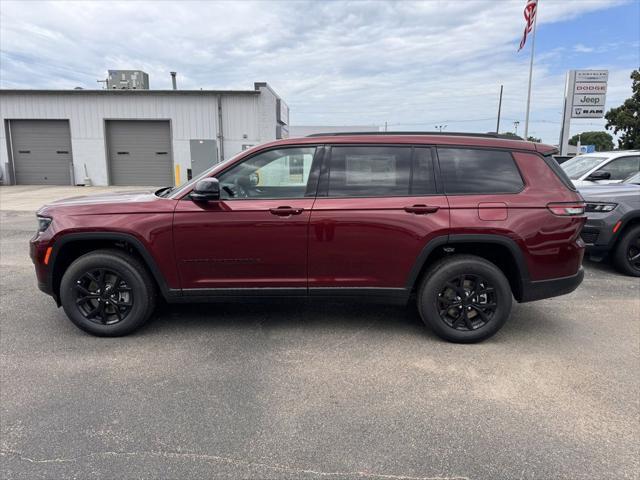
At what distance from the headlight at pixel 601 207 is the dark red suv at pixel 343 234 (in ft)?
9.46

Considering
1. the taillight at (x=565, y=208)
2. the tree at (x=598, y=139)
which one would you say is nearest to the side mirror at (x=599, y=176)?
the taillight at (x=565, y=208)

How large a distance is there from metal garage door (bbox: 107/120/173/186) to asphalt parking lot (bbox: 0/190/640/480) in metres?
17.9

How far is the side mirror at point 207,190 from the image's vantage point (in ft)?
11.6

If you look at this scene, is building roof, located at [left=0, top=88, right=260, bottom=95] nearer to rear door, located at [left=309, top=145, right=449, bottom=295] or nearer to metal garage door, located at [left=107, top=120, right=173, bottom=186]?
metal garage door, located at [left=107, top=120, right=173, bottom=186]

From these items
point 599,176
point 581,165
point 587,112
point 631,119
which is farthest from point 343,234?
point 631,119

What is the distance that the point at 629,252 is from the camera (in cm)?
628

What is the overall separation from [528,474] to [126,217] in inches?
132

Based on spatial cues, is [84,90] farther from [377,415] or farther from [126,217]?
[377,415]

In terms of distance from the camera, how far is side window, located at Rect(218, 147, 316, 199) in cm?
382

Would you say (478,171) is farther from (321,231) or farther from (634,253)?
(634,253)

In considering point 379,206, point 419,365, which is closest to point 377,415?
point 419,365

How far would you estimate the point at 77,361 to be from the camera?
3506mm

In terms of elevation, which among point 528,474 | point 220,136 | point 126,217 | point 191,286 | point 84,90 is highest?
point 84,90

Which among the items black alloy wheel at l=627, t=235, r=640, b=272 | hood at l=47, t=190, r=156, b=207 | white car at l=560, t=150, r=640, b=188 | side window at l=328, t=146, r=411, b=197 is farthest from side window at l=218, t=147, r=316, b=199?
white car at l=560, t=150, r=640, b=188
